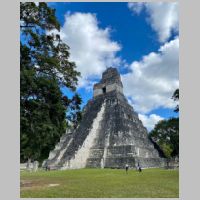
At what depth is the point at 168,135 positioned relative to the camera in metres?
43.7

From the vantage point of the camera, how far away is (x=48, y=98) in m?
12.4

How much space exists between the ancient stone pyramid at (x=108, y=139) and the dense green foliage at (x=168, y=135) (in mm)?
9196

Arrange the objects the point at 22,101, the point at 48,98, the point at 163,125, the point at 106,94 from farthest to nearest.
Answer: the point at 163,125
the point at 106,94
the point at 48,98
the point at 22,101

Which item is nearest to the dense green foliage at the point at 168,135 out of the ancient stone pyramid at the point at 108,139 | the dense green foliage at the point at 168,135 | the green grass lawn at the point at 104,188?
the dense green foliage at the point at 168,135

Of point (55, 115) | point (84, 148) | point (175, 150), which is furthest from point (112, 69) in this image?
point (55, 115)

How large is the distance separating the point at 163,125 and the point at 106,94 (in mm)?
13968

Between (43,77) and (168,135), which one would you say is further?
(168,135)

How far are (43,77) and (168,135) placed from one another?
35.6 metres

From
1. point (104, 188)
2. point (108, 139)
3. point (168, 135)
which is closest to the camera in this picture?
point (104, 188)

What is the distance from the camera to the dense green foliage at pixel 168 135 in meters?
41.8

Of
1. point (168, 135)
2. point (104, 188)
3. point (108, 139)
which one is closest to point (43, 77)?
point (104, 188)

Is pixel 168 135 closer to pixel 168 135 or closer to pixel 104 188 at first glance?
pixel 168 135

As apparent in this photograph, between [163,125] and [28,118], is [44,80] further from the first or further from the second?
[163,125]

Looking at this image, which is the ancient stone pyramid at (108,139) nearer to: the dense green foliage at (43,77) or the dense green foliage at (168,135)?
the dense green foliage at (168,135)
